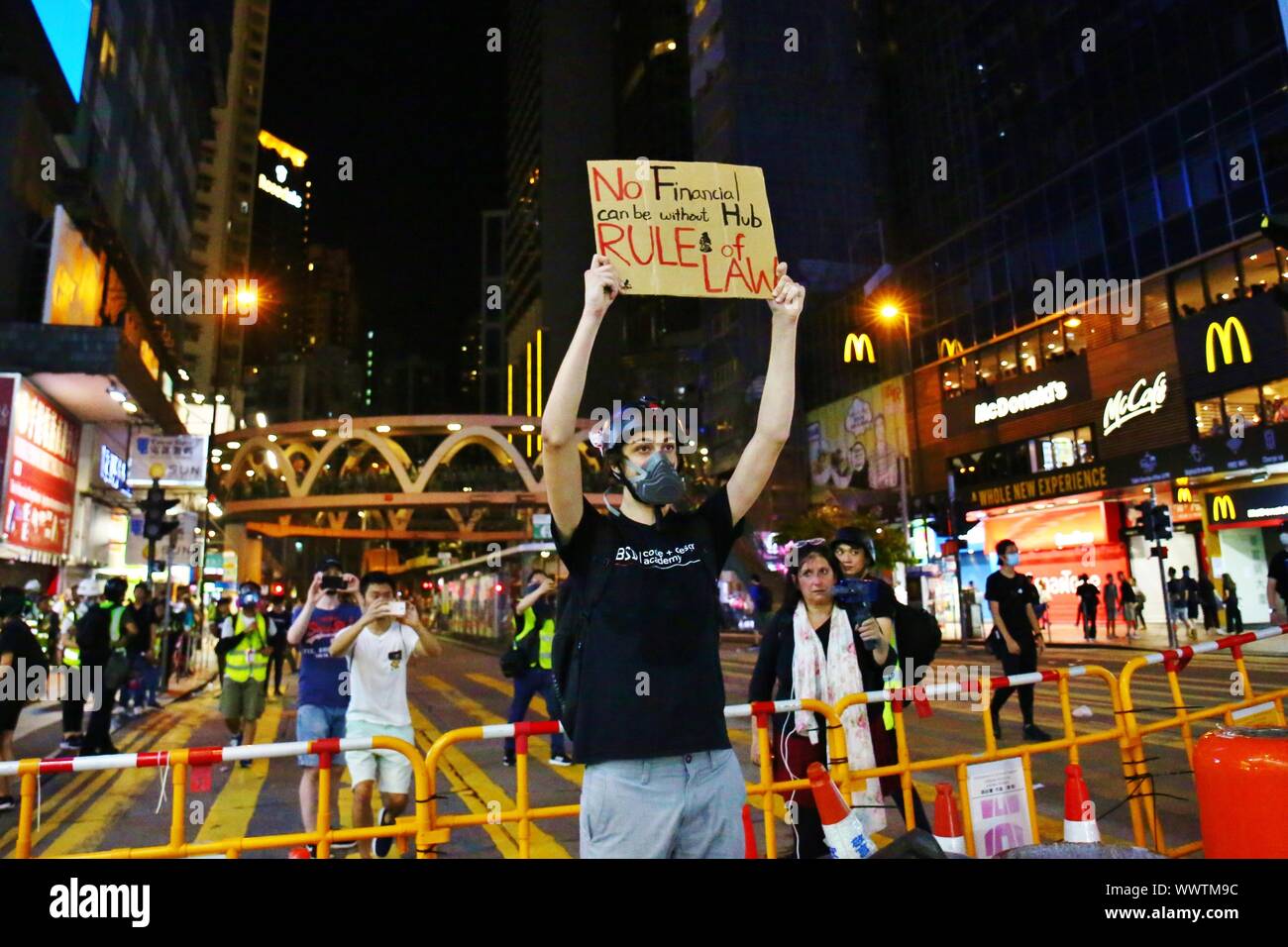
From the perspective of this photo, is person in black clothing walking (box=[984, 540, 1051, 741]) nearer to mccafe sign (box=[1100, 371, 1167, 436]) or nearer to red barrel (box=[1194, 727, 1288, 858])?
red barrel (box=[1194, 727, 1288, 858])

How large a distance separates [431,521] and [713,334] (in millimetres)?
37395

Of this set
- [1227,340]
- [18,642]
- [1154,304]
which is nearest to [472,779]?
[18,642]

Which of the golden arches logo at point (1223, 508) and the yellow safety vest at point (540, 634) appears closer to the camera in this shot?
the yellow safety vest at point (540, 634)

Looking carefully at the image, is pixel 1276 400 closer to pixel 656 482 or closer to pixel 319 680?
pixel 319 680

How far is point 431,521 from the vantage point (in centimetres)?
8675

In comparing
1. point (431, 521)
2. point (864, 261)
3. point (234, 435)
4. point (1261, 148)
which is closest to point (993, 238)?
point (1261, 148)

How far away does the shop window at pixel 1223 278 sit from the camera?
26641 mm

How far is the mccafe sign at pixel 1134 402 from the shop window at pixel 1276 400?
3.44 meters

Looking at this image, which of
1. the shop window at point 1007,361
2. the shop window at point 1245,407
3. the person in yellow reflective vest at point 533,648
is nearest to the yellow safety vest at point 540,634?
the person in yellow reflective vest at point 533,648

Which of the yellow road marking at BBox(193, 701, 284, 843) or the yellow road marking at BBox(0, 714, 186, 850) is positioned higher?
the yellow road marking at BBox(0, 714, 186, 850)

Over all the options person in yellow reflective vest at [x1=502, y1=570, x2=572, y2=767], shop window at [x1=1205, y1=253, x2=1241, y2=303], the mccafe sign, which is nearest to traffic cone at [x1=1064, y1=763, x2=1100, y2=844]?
person in yellow reflective vest at [x1=502, y1=570, x2=572, y2=767]

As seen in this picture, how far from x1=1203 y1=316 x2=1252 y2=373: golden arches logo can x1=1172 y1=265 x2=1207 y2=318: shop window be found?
1.05m

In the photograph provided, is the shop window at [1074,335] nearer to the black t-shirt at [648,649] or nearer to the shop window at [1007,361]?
the shop window at [1007,361]

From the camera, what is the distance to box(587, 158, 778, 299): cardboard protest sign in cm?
288
